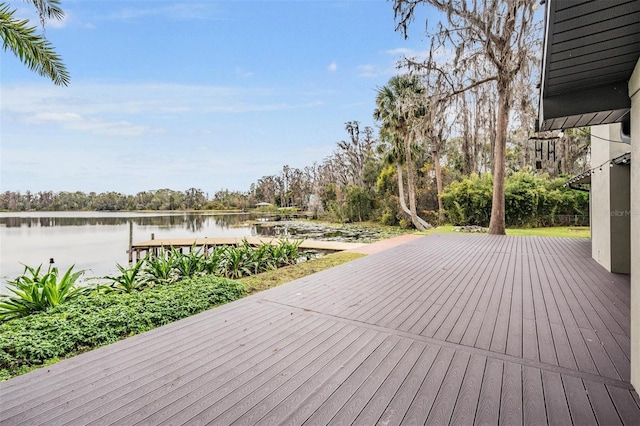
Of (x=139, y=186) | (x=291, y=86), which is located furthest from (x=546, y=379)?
(x=139, y=186)

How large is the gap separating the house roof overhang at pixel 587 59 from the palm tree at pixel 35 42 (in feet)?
21.4

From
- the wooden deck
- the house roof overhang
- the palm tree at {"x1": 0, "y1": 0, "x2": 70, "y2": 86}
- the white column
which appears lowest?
the wooden deck

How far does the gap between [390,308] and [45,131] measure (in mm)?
23854

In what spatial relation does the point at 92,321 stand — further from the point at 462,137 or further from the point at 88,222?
the point at 88,222

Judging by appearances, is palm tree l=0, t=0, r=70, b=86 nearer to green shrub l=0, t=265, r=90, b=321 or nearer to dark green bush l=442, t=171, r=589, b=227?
green shrub l=0, t=265, r=90, b=321

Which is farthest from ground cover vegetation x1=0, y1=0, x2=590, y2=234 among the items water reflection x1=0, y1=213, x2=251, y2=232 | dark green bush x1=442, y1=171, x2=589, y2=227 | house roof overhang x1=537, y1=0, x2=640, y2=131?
water reflection x1=0, y1=213, x2=251, y2=232

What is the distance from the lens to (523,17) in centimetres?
795

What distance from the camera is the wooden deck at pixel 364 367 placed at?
1.65m

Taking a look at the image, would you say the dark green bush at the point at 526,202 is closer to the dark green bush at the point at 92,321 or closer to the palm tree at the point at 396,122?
the palm tree at the point at 396,122

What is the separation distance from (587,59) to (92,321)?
4329 millimetres

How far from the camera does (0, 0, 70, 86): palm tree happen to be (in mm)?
4527

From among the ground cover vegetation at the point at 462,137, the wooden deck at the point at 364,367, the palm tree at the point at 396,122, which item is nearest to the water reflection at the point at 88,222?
the ground cover vegetation at the point at 462,137

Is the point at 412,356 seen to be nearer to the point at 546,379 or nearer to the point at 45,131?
the point at 546,379

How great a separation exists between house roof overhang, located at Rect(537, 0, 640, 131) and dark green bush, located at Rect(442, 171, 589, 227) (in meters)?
11.4
